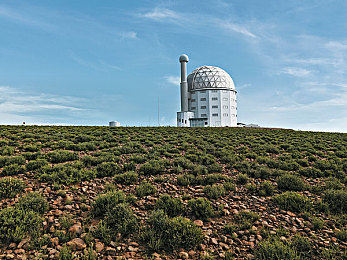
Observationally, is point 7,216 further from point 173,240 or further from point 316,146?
point 316,146

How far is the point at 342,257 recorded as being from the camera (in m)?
4.33

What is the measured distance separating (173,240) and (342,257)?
3.77m

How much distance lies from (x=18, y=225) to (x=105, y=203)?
206 centimetres

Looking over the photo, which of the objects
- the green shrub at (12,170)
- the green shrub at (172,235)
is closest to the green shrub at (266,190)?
the green shrub at (172,235)

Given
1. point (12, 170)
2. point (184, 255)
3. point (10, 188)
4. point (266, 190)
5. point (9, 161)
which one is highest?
point (9, 161)

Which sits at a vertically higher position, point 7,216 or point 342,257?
point 7,216

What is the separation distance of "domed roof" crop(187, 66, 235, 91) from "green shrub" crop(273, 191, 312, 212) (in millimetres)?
59837

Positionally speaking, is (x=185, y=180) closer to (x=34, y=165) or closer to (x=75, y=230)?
(x=75, y=230)

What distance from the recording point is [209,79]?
6519 cm

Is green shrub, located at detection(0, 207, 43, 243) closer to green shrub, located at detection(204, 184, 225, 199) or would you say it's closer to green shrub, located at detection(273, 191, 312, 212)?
green shrub, located at detection(204, 184, 225, 199)

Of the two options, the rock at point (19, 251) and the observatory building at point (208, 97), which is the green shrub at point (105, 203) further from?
the observatory building at point (208, 97)

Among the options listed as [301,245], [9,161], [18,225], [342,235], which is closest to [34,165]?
[9,161]

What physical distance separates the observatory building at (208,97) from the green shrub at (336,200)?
53991mm

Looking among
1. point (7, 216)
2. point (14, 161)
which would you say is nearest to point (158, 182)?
point (7, 216)
